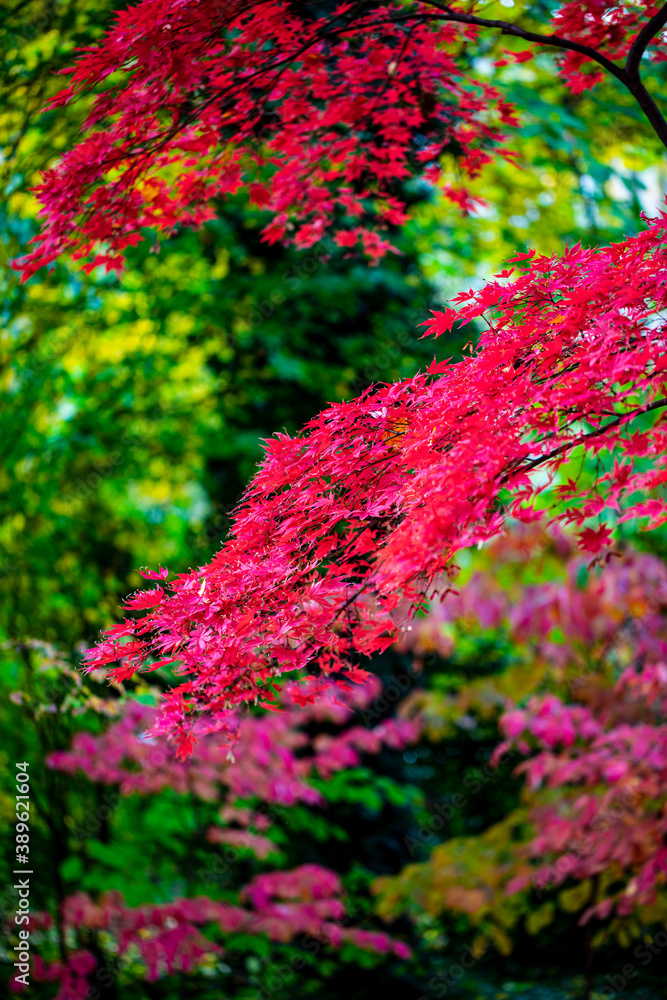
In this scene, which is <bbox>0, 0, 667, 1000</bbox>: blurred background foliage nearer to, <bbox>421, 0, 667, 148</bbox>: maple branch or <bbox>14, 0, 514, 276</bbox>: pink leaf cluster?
<bbox>14, 0, 514, 276</bbox>: pink leaf cluster

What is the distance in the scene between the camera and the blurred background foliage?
3928 millimetres

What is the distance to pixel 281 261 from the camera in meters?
5.48

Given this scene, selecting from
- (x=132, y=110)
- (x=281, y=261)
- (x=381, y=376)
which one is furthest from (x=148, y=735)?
(x=281, y=261)

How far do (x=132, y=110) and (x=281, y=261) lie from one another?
351 cm

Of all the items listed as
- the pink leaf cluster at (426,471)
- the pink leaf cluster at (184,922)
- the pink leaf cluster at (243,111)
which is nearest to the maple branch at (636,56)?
the pink leaf cluster at (243,111)

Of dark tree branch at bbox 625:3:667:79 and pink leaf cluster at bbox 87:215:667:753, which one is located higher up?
dark tree branch at bbox 625:3:667:79

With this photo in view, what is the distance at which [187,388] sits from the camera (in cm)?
612

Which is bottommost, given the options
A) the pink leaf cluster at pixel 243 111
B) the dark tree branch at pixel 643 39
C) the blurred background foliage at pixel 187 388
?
the blurred background foliage at pixel 187 388

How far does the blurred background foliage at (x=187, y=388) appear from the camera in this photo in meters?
3.93

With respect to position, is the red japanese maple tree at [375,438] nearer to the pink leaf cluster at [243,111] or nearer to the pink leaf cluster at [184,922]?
the pink leaf cluster at [243,111]

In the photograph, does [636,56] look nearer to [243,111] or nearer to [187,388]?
[243,111]

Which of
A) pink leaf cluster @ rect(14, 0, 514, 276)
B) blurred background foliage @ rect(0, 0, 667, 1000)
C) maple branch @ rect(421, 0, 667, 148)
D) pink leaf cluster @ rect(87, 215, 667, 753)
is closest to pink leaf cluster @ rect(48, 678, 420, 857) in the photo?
blurred background foliage @ rect(0, 0, 667, 1000)

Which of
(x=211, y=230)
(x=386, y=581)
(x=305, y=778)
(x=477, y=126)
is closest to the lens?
(x=386, y=581)

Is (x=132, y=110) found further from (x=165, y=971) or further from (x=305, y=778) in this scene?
(x=165, y=971)
